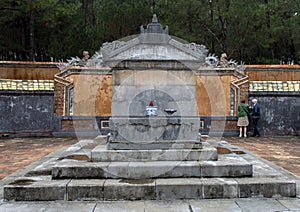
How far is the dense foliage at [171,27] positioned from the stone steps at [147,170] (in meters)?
14.8

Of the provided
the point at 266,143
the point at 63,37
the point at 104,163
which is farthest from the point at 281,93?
the point at 63,37

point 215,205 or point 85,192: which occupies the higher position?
point 85,192

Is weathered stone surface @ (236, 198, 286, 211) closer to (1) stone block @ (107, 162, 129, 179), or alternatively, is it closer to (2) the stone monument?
(2) the stone monument

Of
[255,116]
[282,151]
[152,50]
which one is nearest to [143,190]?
[152,50]

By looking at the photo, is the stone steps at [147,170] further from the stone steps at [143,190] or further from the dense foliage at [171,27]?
the dense foliage at [171,27]

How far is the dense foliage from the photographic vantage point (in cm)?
2002

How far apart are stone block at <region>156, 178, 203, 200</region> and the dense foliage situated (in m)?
15.6

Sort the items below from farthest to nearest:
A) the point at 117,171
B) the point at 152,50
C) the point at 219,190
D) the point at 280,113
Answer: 1. the point at 280,113
2. the point at 152,50
3. the point at 117,171
4. the point at 219,190

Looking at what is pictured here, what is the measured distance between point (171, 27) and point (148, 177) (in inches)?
637

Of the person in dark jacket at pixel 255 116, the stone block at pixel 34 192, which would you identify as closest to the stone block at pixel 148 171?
the stone block at pixel 34 192

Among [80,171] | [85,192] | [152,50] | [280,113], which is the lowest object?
[85,192]

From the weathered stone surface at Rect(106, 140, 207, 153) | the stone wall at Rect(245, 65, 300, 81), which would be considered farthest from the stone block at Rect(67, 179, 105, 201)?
the stone wall at Rect(245, 65, 300, 81)

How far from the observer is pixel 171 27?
20281 mm

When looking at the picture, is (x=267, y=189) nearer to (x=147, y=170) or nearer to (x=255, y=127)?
(x=147, y=170)
